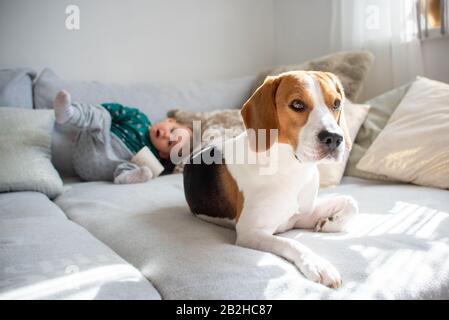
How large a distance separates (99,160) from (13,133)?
0.42m

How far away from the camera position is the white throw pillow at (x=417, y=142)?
171cm

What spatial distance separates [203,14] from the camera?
3.25m

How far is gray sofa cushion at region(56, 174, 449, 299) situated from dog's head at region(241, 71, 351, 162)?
0.87 feet

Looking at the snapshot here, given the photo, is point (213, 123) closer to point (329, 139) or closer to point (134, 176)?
point (134, 176)

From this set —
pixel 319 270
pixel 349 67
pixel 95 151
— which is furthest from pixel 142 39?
pixel 319 270

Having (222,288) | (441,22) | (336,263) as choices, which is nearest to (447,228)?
(336,263)

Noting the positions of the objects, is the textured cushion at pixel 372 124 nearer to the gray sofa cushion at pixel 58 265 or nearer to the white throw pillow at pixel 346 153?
the white throw pillow at pixel 346 153

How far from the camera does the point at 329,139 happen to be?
109cm

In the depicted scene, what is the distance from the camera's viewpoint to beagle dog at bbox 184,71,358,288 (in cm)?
111

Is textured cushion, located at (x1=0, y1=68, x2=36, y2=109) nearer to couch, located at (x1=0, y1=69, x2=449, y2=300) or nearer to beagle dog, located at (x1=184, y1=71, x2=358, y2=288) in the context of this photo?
couch, located at (x1=0, y1=69, x2=449, y2=300)

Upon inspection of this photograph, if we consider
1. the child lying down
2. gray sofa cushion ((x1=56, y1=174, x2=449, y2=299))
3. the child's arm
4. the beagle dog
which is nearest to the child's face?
Result: the child lying down

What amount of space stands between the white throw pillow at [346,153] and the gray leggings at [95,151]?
0.95m

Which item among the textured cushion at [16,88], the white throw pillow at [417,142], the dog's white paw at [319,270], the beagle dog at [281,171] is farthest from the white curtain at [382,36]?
the textured cushion at [16,88]

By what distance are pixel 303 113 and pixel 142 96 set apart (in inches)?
63.7
